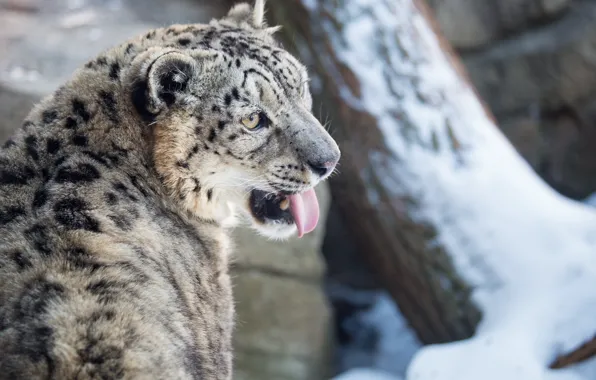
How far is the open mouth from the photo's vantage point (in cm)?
308

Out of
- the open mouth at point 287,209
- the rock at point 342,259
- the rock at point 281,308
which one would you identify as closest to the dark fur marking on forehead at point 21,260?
the open mouth at point 287,209

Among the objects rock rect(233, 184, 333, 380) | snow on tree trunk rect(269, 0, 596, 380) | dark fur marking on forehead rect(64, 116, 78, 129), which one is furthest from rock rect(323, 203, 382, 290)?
dark fur marking on forehead rect(64, 116, 78, 129)

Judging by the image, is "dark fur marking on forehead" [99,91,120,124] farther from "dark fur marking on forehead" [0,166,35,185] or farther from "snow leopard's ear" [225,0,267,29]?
"snow leopard's ear" [225,0,267,29]

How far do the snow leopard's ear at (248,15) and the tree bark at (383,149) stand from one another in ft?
4.49

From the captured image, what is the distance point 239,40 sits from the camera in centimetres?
302

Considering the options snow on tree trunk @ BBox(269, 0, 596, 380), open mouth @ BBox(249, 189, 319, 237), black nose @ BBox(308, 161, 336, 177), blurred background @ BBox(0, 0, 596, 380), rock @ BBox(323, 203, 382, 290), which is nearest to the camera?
black nose @ BBox(308, 161, 336, 177)

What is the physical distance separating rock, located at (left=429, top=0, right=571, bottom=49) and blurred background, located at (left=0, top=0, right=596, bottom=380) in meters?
0.01

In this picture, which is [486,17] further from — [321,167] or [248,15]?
[321,167]

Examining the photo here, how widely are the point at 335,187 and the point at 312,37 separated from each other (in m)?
1.04

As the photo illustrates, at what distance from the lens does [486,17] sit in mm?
7242

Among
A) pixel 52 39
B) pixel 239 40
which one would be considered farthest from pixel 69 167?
pixel 52 39

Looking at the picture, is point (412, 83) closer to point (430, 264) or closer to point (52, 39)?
point (430, 264)

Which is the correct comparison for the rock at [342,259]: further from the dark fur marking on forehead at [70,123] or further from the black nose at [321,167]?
the dark fur marking on forehead at [70,123]

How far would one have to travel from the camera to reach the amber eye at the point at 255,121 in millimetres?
2817
